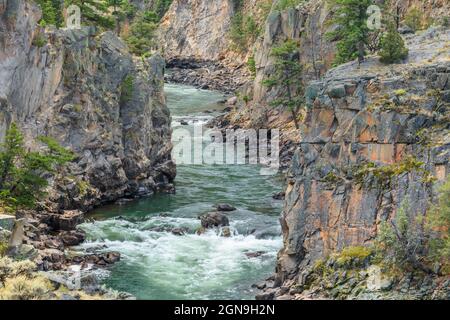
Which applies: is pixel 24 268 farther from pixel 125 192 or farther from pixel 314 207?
pixel 125 192

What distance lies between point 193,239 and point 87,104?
16.7 m

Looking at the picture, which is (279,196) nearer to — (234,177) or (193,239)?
(234,177)

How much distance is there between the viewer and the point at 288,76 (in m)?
85.2

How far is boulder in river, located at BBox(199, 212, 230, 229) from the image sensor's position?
5322 centimetres

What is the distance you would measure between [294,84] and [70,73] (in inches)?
1348

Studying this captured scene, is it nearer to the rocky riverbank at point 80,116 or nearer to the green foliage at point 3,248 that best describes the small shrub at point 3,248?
the green foliage at point 3,248

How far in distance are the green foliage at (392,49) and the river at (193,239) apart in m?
14.9

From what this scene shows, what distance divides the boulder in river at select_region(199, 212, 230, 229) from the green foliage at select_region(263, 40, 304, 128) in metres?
31.0

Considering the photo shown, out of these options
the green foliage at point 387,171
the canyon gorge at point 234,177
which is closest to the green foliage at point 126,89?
the canyon gorge at point 234,177

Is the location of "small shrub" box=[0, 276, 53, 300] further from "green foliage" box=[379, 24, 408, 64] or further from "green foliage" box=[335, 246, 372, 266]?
"green foliage" box=[379, 24, 408, 64]

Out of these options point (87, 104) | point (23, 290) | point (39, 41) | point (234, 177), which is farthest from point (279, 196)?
point (23, 290)

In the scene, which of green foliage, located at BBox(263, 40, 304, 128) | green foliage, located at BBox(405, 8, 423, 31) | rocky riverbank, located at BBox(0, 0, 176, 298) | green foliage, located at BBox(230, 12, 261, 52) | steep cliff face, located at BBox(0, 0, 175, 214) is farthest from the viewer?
green foliage, located at BBox(230, 12, 261, 52)

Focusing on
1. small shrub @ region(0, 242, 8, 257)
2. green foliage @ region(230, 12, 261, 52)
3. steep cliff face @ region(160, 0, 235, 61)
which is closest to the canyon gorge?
small shrub @ region(0, 242, 8, 257)

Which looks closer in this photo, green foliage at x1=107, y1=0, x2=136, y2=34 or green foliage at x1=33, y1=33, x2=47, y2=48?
green foliage at x1=33, y1=33, x2=47, y2=48
